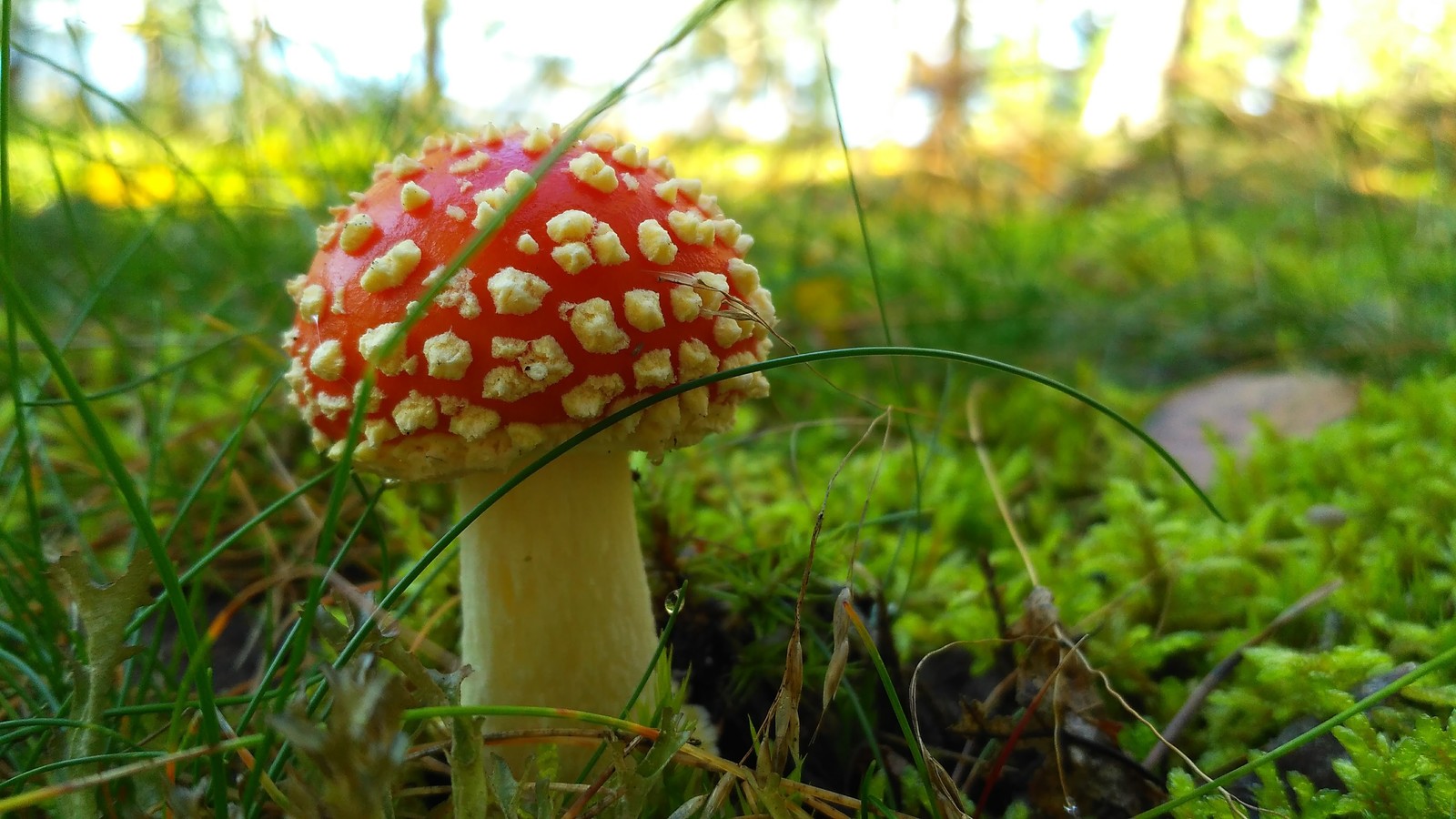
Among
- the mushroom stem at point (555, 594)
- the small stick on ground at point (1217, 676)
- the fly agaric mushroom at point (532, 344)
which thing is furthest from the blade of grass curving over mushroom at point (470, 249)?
the small stick on ground at point (1217, 676)

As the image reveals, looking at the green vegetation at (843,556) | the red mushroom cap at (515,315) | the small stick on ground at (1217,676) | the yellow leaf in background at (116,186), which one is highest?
the yellow leaf in background at (116,186)

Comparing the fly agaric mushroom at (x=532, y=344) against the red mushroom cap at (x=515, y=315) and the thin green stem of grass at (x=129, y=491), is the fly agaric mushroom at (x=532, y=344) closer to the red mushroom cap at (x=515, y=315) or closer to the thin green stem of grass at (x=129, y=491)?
the red mushroom cap at (x=515, y=315)

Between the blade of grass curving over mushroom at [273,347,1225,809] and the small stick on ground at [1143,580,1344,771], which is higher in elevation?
the blade of grass curving over mushroom at [273,347,1225,809]

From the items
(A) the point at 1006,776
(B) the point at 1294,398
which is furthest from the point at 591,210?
(B) the point at 1294,398

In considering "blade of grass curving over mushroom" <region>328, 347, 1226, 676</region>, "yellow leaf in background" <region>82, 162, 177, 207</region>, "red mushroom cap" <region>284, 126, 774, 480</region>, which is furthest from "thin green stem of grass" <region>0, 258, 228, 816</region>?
"yellow leaf in background" <region>82, 162, 177, 207</region>

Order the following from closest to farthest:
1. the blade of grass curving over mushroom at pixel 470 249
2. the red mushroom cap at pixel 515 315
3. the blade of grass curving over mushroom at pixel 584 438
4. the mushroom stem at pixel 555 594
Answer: the blade of grass curving over mushroom at pixel 470 249 → the blade of grass curving over mushroom at pixel 584 438 → the red mushroom cap at pixel 515 315 → the mushroom stem at pixel 555 594

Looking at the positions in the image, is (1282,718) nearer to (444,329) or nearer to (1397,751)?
(1397,751)

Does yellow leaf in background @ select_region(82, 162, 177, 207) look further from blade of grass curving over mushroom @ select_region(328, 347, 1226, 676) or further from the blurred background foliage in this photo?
blade of grass curving over mushroom @ select_region(328, 347, 1226, 676)
